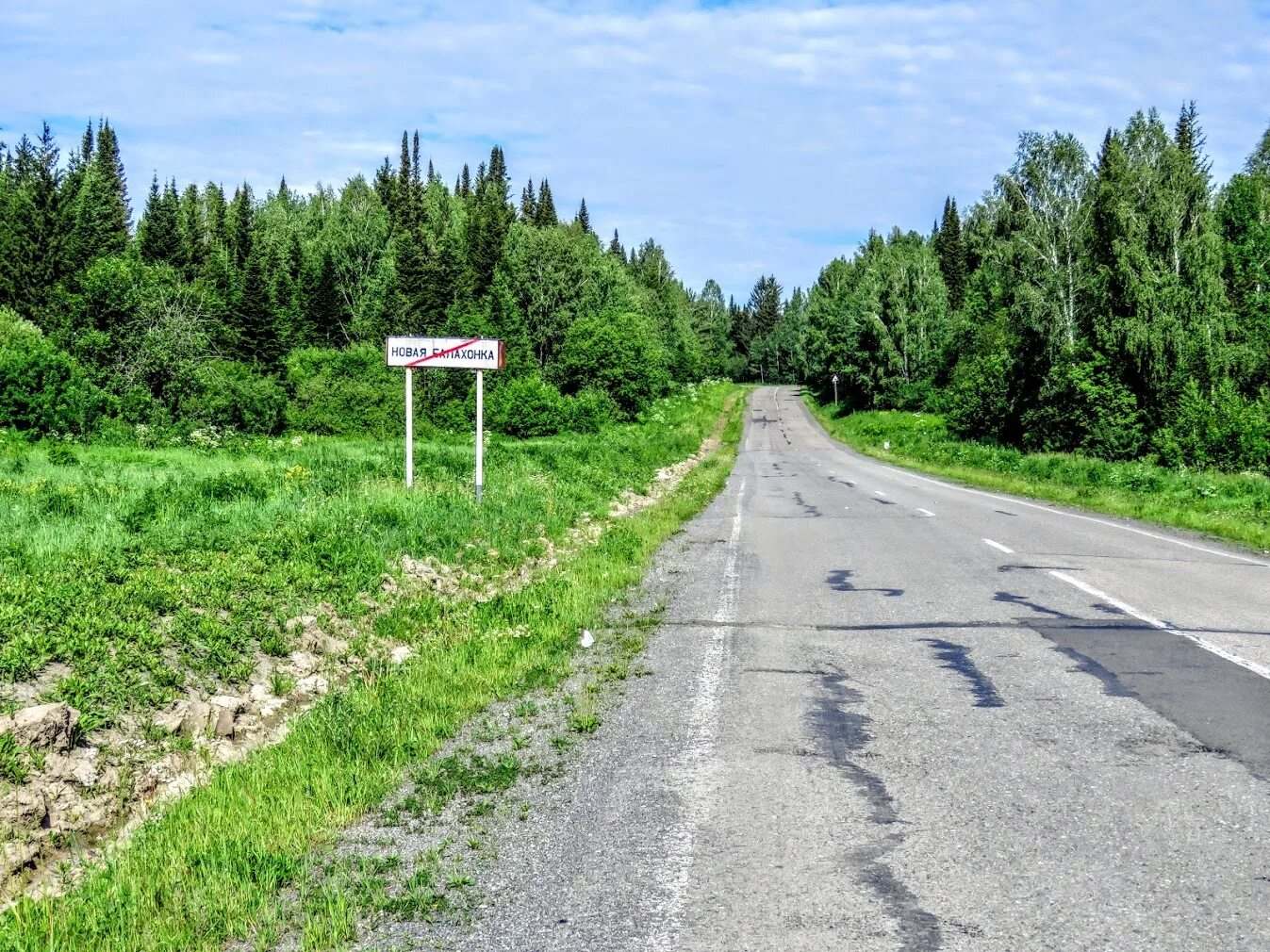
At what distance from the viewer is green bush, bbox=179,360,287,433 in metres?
45.4

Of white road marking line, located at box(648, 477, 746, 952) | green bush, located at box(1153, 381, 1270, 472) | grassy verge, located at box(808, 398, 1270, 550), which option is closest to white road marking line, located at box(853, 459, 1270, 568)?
grassy verge, located at box(808, 398, 1270, 550)

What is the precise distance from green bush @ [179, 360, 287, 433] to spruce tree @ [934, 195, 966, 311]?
7047cm

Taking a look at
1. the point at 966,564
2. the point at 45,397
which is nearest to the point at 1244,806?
the point at 966,564

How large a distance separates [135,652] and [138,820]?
182cm

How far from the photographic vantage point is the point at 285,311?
75.2 m

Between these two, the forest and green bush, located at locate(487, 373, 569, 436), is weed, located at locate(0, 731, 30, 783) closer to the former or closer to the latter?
the forest

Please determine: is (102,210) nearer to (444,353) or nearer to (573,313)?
(573,313)

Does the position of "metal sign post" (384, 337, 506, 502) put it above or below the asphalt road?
above

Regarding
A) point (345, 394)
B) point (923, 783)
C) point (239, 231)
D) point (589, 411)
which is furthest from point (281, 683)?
point (239, 231)

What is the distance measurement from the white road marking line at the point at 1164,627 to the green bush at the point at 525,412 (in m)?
45.3

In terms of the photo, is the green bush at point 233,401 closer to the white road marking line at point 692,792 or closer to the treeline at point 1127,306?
the treeline at point 1127,306

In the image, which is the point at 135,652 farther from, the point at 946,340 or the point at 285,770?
the point at 946,340

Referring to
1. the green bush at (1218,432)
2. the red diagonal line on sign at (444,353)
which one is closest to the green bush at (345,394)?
the green bush at (1218,432)

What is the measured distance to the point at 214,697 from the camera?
665 cm
